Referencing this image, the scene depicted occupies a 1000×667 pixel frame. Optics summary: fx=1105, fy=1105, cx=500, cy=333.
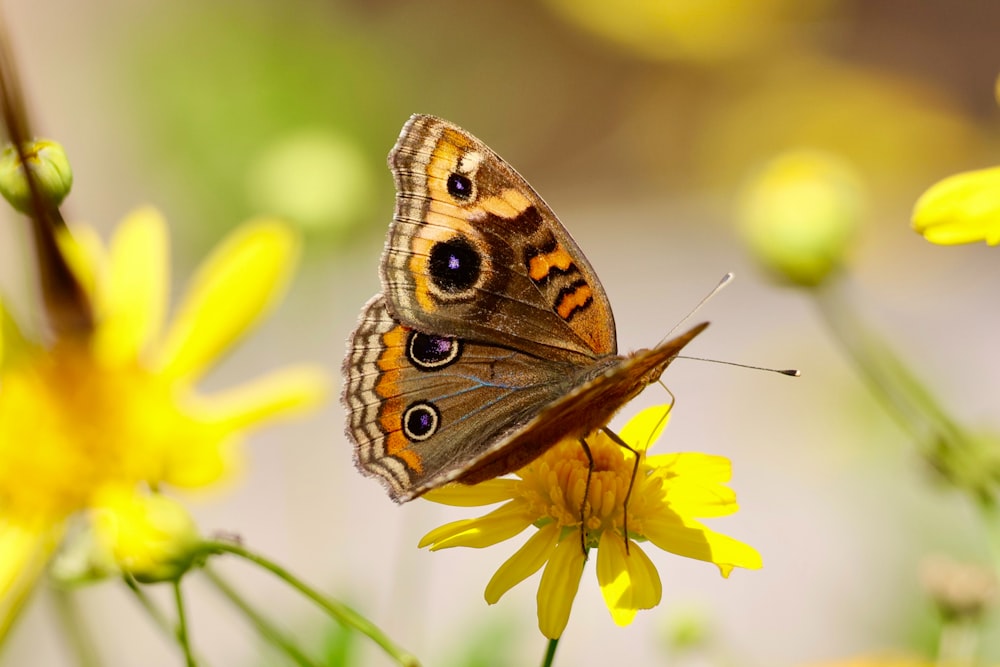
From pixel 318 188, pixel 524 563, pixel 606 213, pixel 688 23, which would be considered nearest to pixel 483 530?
pixel 524 563

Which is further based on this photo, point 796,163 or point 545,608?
point 796,163

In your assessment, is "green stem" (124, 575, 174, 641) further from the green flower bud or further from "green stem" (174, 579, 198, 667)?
the green flower bud

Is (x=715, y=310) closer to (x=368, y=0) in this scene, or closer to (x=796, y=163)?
(x=368, y=0)

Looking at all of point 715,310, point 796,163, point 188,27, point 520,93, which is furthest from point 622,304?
point 796,163

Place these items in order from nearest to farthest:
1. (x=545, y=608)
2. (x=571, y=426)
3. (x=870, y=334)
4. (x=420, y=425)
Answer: (x=545, y=608) < (x=571, y=426) < (x=420, y=425) < (x=870, y=334)

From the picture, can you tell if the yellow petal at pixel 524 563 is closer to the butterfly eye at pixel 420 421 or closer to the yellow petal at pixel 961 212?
the butterfly eye at pixel 420 421

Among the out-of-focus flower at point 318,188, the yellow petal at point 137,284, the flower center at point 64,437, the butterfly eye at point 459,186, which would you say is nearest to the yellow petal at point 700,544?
the butterfly eye at point 459,186

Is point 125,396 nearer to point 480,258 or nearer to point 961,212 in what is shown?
point 480,258

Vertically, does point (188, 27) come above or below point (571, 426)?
above

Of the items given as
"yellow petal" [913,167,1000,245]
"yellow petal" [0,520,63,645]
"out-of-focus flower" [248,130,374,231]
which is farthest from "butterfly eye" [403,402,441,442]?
"out-of-focus flower" [248,130,374,231]
